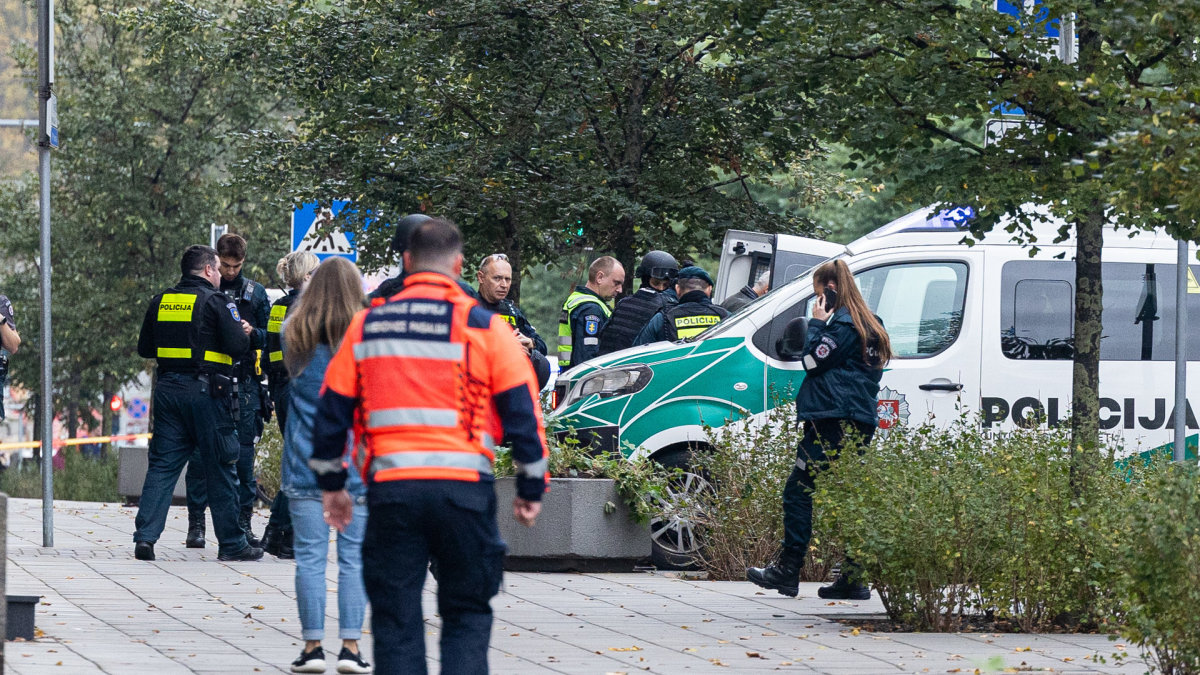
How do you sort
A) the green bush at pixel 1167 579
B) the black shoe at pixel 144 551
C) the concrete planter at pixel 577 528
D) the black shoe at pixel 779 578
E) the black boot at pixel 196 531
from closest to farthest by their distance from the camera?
1. the green bush at pixel 1167 579
2. the black shoe at pixel 779 578
3. the concrete planter at pixel 577 528
4. the black shoe at pixel 144 551
5. the black boot at pixel 196 531

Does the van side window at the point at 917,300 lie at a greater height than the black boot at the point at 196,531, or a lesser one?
greater

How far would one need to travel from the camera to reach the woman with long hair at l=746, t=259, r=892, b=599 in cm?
909

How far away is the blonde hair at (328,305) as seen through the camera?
6984mm

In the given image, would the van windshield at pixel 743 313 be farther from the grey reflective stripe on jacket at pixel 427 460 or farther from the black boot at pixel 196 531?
the grey reflective stripe on jacket at pixel 427 460

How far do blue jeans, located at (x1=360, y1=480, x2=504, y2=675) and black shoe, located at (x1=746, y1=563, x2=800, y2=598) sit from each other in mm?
4132

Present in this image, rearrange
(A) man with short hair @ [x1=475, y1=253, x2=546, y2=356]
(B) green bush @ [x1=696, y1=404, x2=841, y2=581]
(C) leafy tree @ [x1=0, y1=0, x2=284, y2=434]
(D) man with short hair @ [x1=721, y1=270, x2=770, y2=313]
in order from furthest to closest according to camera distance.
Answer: (C) leafy tree @ [x1=0, y1=0, x2=284, y2=434]
(D) man with short hair @ [x1=721, y1=270, x2=770, y2=313]
(A) man with short hair @ [x1=475, y1=253, x2=546, y2=356]
(B) green bush @ [x1=696, y1=404, x2=841, y2=581]

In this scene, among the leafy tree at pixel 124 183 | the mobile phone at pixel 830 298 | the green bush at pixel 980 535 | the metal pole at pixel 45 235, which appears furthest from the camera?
the leafy tree at pixel 124 183

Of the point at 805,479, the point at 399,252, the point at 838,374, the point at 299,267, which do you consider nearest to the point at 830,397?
the point at 838,374

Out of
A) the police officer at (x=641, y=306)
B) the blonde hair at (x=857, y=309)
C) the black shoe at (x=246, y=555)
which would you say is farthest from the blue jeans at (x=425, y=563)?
the police officer at (x=641, y=306)

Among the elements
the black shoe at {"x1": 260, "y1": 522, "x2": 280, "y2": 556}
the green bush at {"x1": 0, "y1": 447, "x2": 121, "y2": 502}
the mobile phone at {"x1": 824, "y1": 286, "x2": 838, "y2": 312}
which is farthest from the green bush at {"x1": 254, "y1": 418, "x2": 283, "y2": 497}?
the mobile phone at {"x1": 824, "y1": 286, "x2": 838, "y2": 312}

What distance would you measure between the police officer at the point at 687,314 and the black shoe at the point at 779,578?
290 cm

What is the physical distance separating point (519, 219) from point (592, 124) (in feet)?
3.51

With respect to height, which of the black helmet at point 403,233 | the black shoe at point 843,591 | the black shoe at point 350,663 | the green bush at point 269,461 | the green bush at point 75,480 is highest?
the black helmet at point 403,233

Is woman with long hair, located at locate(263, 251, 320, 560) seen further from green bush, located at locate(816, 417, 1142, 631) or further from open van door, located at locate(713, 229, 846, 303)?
open van door, located at locate(713, 229, 846, 303)
